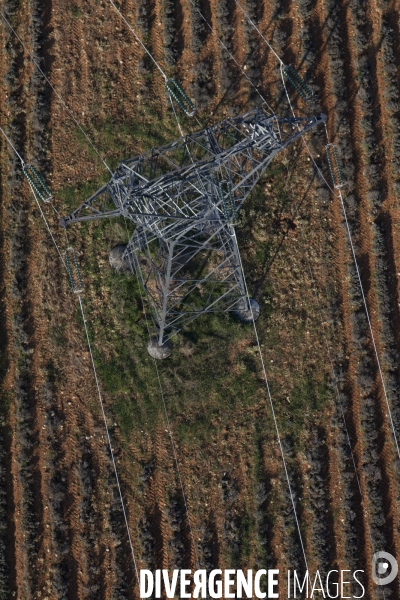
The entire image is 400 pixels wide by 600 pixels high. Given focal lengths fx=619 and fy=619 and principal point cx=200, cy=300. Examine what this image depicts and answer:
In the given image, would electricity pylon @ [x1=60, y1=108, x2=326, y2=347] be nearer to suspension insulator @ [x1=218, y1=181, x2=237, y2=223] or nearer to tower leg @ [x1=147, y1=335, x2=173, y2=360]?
suspension insulator @ [x1=218, y1=181, x2=237, y2=223]

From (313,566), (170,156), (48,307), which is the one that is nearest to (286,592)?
(313,566)

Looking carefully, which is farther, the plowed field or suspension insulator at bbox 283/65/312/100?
suspension insulator at bbox 283/65/312/100

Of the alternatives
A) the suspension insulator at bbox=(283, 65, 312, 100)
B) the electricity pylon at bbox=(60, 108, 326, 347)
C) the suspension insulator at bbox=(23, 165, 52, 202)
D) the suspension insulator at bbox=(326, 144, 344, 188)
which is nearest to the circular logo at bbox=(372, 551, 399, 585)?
the electricity pylon at bbox=(60, 108, 326, 347)

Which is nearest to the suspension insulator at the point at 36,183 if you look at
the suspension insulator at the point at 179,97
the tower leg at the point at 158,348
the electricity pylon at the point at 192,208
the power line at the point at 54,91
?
the electricity pylon at the point at 192,208

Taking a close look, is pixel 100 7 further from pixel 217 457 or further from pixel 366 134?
pixel 217 457

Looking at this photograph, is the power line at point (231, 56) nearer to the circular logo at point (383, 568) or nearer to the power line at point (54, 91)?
the power line at point (54, 91)
